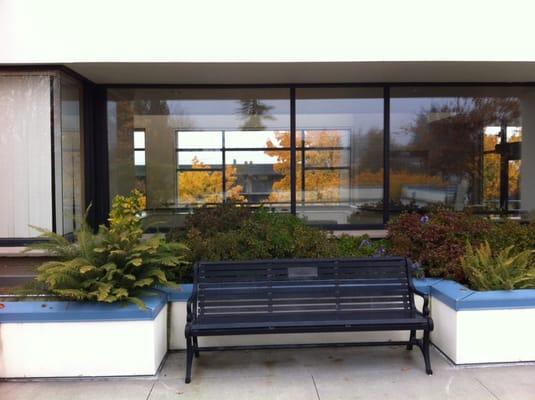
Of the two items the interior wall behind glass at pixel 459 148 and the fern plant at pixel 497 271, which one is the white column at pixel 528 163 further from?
the fern plant at pixel 497 271

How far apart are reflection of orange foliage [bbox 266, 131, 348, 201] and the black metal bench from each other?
3513mm

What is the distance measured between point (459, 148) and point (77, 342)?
8.26m

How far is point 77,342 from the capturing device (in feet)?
13.5

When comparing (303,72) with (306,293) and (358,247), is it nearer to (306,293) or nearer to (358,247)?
(358,247)

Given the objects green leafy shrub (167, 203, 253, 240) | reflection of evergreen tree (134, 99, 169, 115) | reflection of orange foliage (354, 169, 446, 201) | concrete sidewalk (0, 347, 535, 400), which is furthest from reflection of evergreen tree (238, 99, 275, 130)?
concrete sidewalk (0, 347, 535, 400)

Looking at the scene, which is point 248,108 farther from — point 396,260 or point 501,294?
point 501,294

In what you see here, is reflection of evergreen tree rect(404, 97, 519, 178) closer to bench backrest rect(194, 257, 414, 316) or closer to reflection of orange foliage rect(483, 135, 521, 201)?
reflection of orange foliage rect(483, 135, 521, 201)

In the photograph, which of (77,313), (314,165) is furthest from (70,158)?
(314,165)

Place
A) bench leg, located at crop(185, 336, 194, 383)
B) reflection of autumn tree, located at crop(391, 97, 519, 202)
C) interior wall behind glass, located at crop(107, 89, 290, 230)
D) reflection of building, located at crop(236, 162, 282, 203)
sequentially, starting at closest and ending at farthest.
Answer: bench leg, located at crop(185, 336, 194, 383), interior wall behind glass, located at crop(107, 89, 290, 230), reflection of building, located at crop(236, 162, 282, 203), reflection of autumn tree, located at crop(391, 97, 519, 202)

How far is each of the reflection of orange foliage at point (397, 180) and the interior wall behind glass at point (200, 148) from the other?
156cm

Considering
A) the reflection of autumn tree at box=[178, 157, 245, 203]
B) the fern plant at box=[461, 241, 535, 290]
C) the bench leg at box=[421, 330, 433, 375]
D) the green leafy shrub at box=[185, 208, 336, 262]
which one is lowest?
the bench leg at box=[421, 330, 433, 375]

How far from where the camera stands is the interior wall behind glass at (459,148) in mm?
8016

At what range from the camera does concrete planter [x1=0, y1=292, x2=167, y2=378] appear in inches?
161
